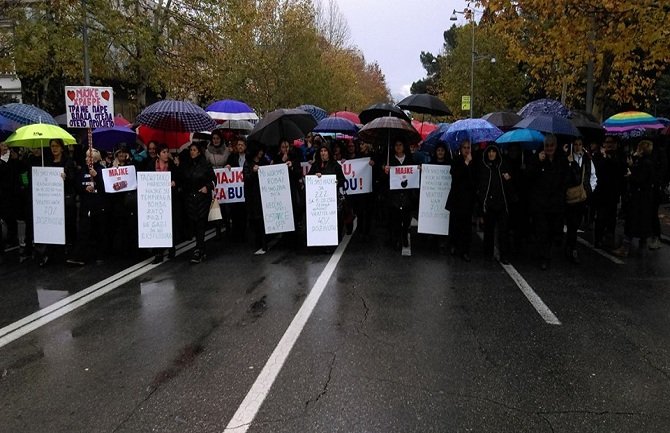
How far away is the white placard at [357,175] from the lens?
397 inches

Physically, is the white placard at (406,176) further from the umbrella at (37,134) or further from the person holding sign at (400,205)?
the umbrella at (37,134)

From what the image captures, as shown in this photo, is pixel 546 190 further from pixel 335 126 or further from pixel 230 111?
pixel 230 111

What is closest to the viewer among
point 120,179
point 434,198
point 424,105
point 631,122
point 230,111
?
point 120,179

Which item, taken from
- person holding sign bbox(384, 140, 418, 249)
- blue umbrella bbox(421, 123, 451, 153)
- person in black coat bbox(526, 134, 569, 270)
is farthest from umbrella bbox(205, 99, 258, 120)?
person in black coat bbox(526, 134, 569, 270)

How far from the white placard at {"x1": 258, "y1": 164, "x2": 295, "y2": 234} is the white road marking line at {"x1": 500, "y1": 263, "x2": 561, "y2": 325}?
11.8 ft

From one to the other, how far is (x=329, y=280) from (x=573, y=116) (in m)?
6.02

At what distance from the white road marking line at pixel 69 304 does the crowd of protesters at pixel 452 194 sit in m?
0.71

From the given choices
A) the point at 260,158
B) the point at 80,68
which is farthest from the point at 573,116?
the point at 80,68

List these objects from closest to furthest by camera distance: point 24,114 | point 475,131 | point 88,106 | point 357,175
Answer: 1. point 88,106
2. point 475,131
3. point 24,114
4. point 357,175

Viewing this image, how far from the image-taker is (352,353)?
474 cm

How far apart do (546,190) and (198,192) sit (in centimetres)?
531

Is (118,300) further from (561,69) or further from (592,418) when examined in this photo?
(561,69)

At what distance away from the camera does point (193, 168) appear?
8602 mm

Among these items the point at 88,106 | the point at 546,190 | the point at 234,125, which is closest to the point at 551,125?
the point at 546,190
